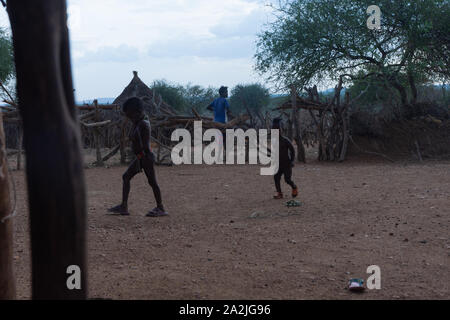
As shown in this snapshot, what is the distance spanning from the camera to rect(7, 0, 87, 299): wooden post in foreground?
1912mm

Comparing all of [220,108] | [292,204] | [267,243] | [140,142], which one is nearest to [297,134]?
[220,108]

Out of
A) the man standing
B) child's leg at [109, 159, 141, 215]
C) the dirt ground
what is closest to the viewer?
the dirt ground

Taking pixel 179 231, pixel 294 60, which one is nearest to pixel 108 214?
pixel 179 231

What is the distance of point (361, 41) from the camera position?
46.9ft

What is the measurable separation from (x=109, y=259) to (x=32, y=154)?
2.81m

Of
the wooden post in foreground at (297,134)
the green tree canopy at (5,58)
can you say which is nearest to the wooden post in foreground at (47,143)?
the wooden post in foreground at (297,134)

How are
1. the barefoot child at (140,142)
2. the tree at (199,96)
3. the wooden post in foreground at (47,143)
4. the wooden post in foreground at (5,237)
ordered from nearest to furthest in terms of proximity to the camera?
the wooden post in foreground at (47,143), the wooden post in foreground at (5,237), the barefoot child at (140,142), the tree at (199,96)

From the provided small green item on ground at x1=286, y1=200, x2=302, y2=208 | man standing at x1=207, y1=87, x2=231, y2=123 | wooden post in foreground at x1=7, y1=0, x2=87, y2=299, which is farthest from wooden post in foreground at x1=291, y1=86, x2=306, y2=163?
wooden post in foreground at x1=7, y1=0, x2=87, y2=299

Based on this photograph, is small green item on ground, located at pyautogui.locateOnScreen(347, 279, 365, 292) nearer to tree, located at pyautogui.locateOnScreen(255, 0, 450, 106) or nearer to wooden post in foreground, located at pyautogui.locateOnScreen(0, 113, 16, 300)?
wooden post in foreground, located at pyautogui.locateOnScreen(0, 113, 16, 300)

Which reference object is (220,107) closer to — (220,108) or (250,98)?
(220,108)

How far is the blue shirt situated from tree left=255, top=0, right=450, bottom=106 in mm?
3706

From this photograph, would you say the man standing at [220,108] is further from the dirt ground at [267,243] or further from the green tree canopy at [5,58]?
the green tree canopy at [5,58]

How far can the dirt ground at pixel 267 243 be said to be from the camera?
144 inches

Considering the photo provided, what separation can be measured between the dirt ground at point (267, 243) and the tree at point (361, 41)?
20.1 feet
